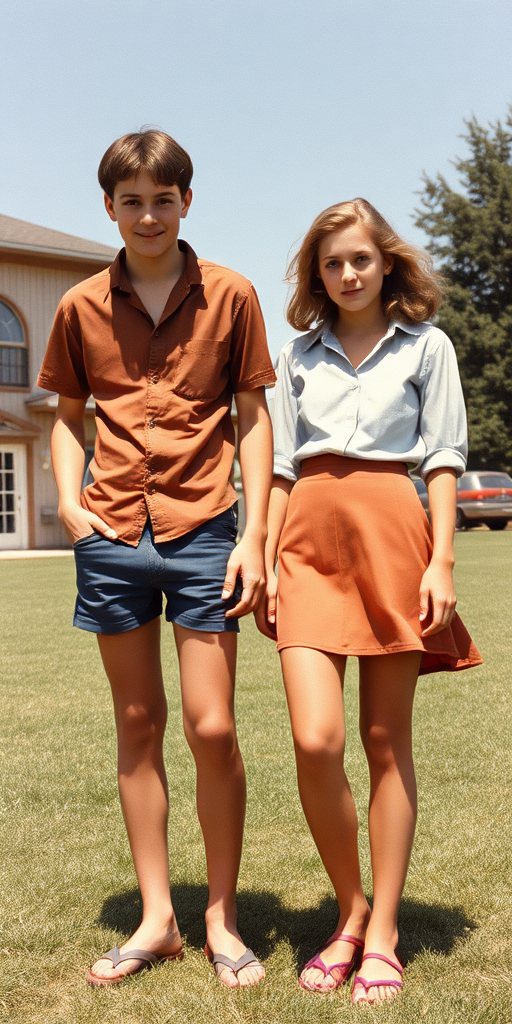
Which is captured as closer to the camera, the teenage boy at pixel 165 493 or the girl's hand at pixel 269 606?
the teenage boy at pixel 165 493

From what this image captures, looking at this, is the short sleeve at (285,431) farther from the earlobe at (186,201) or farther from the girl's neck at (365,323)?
the earlobe at (186,201)

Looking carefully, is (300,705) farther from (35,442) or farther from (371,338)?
(35,442)

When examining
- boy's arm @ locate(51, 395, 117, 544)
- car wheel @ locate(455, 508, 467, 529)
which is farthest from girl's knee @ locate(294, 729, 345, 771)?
car wheel @ locate(455, 508, 467, 529)

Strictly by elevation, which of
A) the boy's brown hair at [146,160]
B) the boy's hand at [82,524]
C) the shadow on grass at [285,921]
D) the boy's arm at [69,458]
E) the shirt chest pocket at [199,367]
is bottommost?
the shadow on grass at [285,921]

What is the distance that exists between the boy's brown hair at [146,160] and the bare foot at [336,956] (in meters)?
2.07

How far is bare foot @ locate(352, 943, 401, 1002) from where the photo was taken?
8.27 feet

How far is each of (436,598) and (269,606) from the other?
0.49 meters

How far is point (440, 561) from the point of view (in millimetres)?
2691

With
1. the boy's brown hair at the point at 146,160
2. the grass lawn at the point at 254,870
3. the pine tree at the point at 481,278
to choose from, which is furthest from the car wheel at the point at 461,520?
the boy's brown hair at the point at 146,160

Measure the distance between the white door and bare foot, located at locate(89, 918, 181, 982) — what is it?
2118 centimetres

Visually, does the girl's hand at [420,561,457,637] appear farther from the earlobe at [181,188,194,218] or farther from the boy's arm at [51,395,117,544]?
the earlobe at [181,188,194,218]

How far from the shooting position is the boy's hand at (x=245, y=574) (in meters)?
2.65

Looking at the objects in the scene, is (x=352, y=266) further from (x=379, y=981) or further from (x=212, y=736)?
(x=379, y=981)

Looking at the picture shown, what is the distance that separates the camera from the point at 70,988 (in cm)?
265
